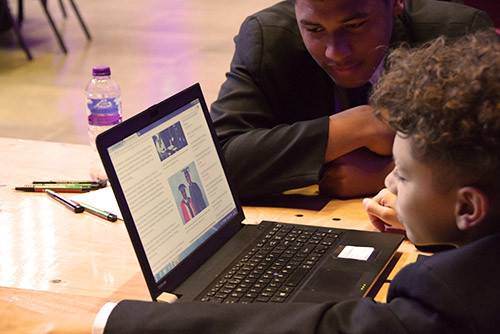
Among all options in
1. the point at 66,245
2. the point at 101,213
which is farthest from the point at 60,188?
the point at 66,245

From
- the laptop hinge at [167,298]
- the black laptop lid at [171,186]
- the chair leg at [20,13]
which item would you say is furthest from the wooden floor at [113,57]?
the laptop hinge at [167,298]

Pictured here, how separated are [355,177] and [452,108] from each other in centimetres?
84

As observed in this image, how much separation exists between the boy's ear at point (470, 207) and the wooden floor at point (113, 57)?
343 cm

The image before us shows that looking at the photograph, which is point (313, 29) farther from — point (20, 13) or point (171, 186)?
point (20, 13)

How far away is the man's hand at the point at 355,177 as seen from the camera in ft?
5.75

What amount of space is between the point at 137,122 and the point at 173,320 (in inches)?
15.6

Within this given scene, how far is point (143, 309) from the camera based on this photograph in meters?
1.08

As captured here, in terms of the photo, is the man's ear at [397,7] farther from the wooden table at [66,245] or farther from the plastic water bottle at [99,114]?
the plastic water bottle at [99,114]

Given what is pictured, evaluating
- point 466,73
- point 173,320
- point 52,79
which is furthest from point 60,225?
point 52,79

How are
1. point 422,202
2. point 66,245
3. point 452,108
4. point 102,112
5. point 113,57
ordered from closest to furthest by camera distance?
point 452,108
point 422,202
point 66,245
point 102,112
point 113,57

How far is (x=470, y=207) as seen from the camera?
3.25 feet

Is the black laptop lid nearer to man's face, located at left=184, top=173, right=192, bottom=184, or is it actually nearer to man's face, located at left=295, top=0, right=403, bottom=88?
man's face, located at left=184, top=173, right=192, bottom=184

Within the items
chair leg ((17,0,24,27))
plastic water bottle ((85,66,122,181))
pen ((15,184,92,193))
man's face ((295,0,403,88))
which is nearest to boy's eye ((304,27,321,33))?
man's face ((295,0,403,88))

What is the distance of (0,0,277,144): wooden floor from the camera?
4.68 m
